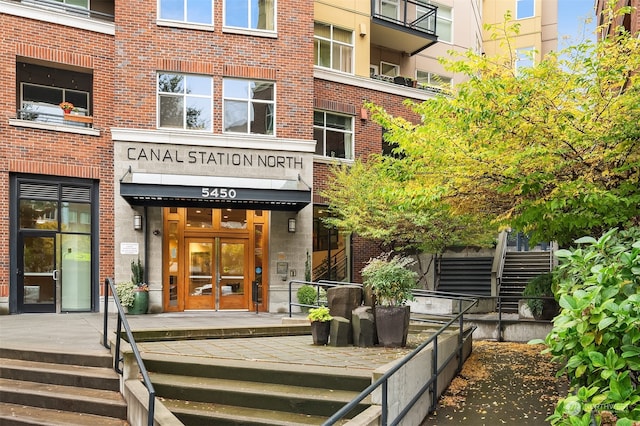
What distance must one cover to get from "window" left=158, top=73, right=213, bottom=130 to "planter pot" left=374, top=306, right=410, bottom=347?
9.87 metres

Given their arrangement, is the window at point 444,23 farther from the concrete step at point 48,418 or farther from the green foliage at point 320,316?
the concrete step at point 48,418

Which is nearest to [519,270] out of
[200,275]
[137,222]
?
[200,275]

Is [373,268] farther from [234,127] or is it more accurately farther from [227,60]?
[227,60]

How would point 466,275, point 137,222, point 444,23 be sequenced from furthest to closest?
1. point 444,23
2. point 466,275
3. point 137,222

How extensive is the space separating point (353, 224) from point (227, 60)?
650 centimetres

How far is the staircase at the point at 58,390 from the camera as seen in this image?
21.2ft

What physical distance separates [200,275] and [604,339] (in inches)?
585

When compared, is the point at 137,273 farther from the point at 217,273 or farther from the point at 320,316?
the point at 320,316

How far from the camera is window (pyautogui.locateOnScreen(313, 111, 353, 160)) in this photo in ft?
63.7

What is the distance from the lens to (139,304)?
15.1 m

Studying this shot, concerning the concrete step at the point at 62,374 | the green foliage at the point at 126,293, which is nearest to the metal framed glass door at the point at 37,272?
the green foliage at the point at 126,293

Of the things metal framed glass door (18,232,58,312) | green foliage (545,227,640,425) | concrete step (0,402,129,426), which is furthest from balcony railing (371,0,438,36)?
green foliage (545,227,640,425)

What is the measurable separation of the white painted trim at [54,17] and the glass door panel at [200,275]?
6.95 meters

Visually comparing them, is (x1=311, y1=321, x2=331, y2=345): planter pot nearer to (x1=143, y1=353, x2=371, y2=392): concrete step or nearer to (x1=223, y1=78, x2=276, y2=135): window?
(x1=143, y1=353, x2=371, y2=392): concrete step
